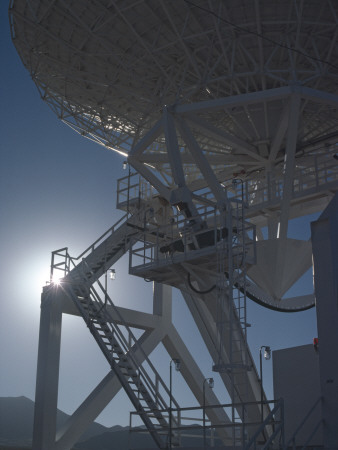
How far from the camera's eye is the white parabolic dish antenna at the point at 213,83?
1970cm

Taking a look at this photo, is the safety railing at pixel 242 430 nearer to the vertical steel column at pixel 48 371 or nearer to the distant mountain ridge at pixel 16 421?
the vertical steel column at pixel 48 371

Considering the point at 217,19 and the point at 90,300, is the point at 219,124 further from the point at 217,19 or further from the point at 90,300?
the point at 90,300

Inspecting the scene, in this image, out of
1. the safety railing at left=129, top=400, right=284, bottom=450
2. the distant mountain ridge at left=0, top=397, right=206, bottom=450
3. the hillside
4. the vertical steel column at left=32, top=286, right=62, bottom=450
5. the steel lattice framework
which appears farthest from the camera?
the hillside

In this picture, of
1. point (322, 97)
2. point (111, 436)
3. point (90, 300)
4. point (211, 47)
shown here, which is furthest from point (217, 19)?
point (111, 436)

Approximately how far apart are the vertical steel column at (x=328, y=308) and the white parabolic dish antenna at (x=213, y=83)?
15.9ft

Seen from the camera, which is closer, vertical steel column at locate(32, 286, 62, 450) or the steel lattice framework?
the steel lattice framework

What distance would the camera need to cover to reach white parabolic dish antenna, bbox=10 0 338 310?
64.6ft

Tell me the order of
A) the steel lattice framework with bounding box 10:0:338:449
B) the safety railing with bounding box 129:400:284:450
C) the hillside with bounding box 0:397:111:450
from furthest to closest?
the hillside with bounding box 0:397:111:450, the steel lattice framework with bounding box 10:0:338:449, the safety railing with bounding box 129:400:284:450

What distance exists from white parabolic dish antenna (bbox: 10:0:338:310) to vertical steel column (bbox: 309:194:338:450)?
4.85 meters

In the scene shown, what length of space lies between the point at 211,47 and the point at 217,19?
0.96 metres

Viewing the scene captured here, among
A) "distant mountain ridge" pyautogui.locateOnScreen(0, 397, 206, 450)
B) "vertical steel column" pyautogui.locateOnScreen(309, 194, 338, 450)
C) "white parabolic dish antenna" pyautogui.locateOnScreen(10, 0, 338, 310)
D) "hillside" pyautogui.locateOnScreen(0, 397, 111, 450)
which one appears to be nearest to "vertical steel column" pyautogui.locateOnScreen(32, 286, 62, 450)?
"white parabolic dish antenna" pyautogui.locateOnScreen(10, 0, 338, 310)

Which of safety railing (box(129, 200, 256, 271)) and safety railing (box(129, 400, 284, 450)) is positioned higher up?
safety railing (box(129, 200, 256, 271))

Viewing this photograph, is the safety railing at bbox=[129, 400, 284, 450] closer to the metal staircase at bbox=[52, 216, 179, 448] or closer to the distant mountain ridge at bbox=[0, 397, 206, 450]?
the metal staircase at bbox=[52, 216, 179, 448]

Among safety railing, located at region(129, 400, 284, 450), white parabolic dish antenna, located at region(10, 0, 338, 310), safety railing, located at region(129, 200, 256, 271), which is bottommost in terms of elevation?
safety railing, located at region(129, 400, 284, 450)
